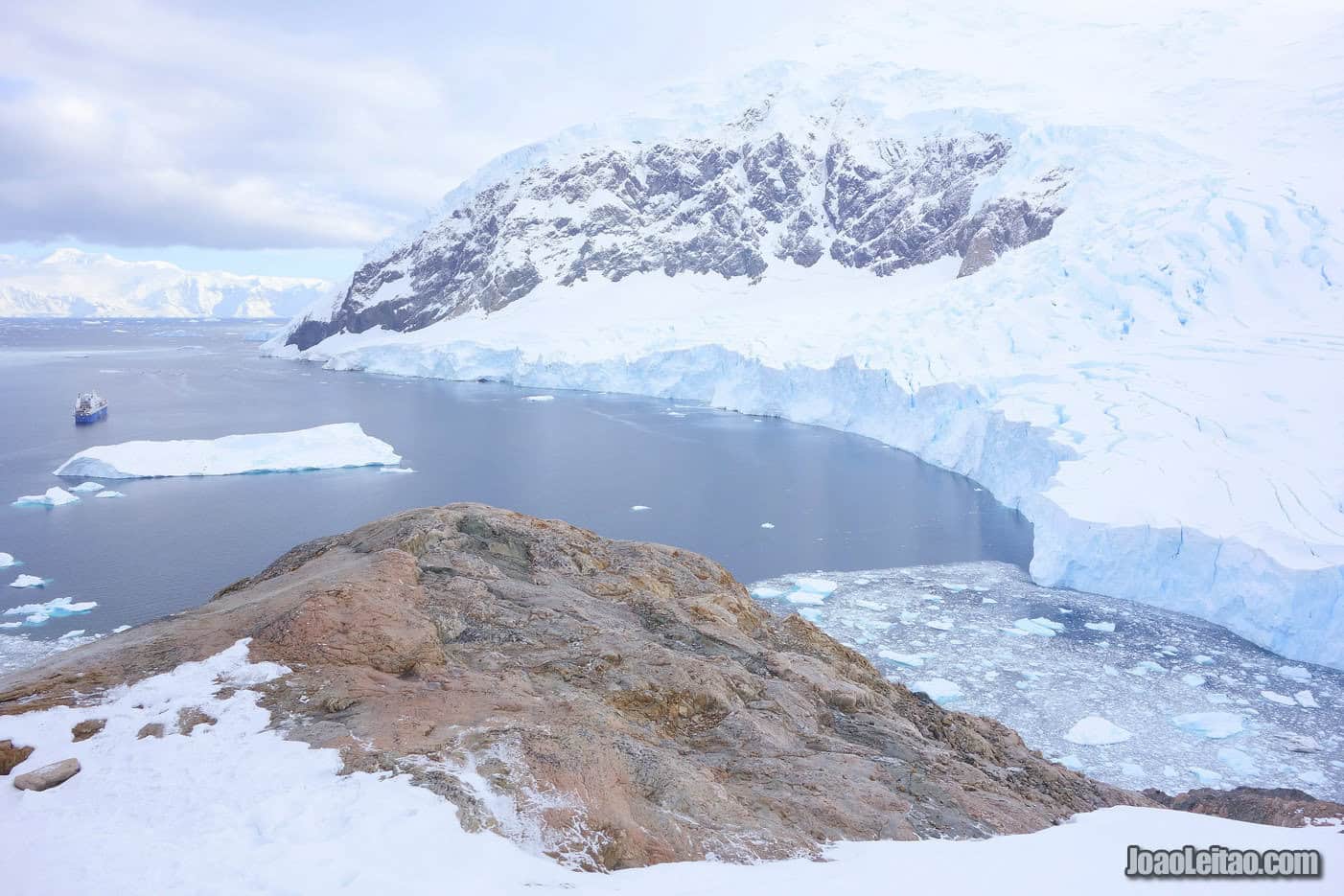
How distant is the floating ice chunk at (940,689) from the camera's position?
42.6ft

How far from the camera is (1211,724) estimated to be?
40.7 feet

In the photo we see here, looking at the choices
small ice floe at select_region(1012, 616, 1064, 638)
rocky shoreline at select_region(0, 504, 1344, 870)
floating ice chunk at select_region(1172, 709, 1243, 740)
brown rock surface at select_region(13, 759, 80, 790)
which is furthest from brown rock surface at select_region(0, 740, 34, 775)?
small ice floe at select_region(1012, 616, 1064, 638)

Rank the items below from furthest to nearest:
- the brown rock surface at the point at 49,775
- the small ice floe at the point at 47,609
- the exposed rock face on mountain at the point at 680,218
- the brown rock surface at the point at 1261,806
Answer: the exposed rock face on mountain at the point at 680,218 < the small ice floe at the point at 47,609 < the brown rock surface at the point at 1261,806 < the brown rock surface at the point at 49,775

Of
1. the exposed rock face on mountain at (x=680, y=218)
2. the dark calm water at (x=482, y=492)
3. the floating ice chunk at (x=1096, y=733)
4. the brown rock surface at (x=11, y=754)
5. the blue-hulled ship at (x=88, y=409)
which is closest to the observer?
the brown rock surface at (x=11, y=754)

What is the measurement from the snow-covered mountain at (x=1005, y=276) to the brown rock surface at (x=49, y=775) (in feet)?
57.8

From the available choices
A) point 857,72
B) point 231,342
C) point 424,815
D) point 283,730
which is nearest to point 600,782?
point 424,815

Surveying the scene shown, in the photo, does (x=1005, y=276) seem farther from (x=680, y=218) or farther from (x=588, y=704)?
(x=680, y=218)

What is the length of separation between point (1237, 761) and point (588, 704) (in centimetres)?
1002

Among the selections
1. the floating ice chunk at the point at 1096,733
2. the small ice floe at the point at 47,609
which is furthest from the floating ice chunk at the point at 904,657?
the small ice floe at the point at 47,609

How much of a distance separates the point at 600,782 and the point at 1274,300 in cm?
2789

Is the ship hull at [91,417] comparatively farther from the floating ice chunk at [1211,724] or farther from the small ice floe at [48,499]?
the floating ice chunk at [1211,724]

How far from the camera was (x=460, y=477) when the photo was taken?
29469mm

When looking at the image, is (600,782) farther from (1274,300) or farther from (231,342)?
(231,342)

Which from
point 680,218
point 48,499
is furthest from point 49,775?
point 680,218
